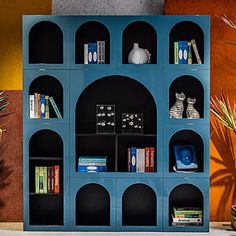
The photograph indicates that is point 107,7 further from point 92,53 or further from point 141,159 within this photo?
point 141,159

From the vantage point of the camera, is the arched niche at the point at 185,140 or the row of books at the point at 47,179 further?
the arched niche at the point at 185,140

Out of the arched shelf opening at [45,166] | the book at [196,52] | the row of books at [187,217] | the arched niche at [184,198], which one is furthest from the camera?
the arched niche at [184,198]

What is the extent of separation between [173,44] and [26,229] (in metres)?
2.44

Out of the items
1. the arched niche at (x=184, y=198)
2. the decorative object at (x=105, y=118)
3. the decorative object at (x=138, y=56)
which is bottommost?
the arched niche at (x=184, y=198)

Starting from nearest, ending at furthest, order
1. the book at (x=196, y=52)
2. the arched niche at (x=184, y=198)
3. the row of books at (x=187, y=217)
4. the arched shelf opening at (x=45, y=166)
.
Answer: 1. the book at (x=196, y=52)
2. the row of books at (x=187, y=217)
3. the arched shelf opening at (x=45, y=166)
4. the arched niche at (x=184, y=198)

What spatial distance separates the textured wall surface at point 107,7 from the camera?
5.56 m

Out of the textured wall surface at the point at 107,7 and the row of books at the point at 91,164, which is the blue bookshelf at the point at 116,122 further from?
the textured wall surface at the point at 107,7

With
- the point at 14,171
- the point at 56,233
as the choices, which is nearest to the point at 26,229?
the point at 56,233

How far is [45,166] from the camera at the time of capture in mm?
5332

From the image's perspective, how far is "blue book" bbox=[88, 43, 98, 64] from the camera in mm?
5188

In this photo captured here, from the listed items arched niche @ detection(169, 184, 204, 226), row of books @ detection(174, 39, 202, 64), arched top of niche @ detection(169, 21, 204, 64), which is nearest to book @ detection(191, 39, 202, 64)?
row of books @ detection(174, 39, 202, 64)

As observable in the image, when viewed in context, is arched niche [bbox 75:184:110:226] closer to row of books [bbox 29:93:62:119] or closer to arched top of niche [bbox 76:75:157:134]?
arched top of niche [bbox 76:75:157:134]

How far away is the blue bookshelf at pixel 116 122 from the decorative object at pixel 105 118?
0.24ft

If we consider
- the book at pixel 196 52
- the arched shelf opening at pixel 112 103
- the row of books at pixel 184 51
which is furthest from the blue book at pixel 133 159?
the book at pixel 196 52
